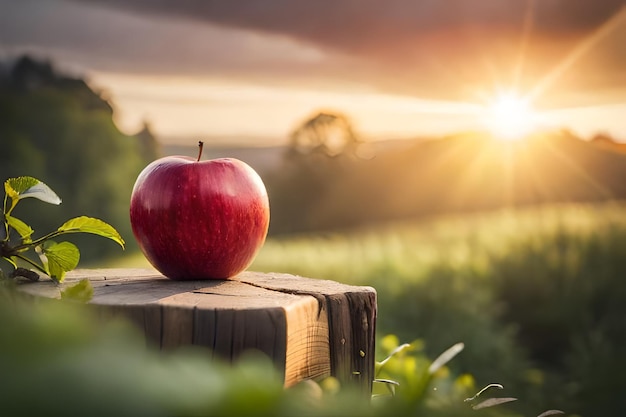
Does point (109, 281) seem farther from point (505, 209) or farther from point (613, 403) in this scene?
point (505, 209)

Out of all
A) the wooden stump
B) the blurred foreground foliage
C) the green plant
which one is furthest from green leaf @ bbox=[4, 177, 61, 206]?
the blurred foreground foliage

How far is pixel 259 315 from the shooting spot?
1603 millimetres

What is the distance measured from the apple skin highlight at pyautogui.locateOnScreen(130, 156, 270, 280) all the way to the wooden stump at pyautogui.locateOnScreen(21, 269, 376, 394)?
0.07 metres

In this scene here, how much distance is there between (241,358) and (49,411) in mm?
1238

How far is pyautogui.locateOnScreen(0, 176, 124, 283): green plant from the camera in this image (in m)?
1.85

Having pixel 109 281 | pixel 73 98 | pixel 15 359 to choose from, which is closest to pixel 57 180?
pixel 73 98

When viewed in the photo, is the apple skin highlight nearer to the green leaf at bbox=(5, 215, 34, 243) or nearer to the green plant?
the green plant

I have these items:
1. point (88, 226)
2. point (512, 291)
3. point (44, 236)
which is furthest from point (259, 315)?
point (512, 291)

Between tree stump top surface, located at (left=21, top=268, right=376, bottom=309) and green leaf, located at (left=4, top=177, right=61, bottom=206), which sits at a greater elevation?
green leaf, located at (left=4, top=177, right=61, bottom=206)

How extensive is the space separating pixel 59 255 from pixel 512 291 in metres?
5.06

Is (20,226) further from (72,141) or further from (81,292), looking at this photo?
(72,141)

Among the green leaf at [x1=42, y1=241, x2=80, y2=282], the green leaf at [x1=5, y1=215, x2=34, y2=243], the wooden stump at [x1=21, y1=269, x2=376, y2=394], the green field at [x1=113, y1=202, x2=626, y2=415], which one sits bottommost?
the green field at [x1=113, y1=202, x2=626, y2=415]

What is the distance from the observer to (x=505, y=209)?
26.9 feet

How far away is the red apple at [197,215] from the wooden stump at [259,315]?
6 centimetres
